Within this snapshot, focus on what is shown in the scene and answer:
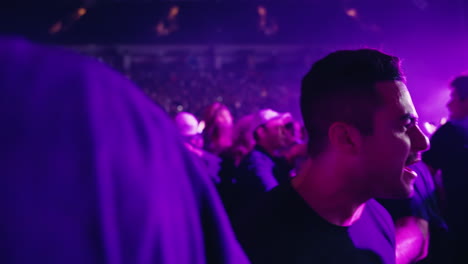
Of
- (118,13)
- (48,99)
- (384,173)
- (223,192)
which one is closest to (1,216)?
(48,99)

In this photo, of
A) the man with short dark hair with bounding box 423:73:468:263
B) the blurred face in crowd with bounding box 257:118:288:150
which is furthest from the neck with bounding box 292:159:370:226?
the blurred face in crowd with bounding box 257:118:288:150

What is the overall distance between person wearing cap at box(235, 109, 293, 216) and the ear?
1177 mm

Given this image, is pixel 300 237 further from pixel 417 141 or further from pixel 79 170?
pixel 79 170

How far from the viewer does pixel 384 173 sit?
5.20ft

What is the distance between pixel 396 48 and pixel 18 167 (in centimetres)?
1590

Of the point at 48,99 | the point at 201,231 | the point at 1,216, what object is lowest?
the point at 201,231

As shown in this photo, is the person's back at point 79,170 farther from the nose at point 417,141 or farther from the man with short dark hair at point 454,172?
the man with short dark hair at point 454,172

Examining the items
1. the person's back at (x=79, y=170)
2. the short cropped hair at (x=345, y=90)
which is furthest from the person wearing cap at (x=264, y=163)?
the person's back at (x=79, y=170)

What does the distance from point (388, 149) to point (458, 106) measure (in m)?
2.45

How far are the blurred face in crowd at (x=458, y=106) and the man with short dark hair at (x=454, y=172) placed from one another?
28cm

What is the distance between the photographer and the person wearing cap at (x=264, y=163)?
131 inches

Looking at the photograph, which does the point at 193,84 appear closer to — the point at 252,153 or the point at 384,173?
the point at 252,153

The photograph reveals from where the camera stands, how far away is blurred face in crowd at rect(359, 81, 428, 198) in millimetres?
1584

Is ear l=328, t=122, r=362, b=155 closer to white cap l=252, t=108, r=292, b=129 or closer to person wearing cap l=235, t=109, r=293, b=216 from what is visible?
person wearing cap l=235, t=109, r=293, b=216
